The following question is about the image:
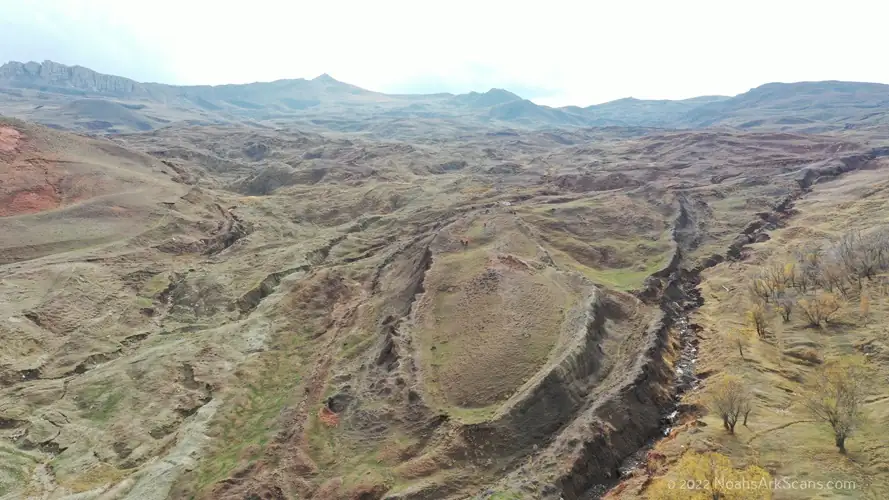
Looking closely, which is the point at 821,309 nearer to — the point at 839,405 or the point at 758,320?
the point at 758,320

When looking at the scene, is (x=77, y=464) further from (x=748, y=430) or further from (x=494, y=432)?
(x=748, y=430)

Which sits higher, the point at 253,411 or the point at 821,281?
the point at 821,281

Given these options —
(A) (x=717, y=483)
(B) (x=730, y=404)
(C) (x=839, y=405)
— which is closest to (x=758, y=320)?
(B) (x=730, y=404)

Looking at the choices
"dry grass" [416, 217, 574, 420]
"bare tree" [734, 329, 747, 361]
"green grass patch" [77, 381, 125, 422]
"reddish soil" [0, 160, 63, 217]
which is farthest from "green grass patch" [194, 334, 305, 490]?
"reddish soil" [0, 160, 63, 217]

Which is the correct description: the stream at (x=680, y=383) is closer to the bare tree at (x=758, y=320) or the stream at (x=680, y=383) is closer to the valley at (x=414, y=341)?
the valley at (x=414, y=341)

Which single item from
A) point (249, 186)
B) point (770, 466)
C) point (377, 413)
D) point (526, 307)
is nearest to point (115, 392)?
point (377, 413)
